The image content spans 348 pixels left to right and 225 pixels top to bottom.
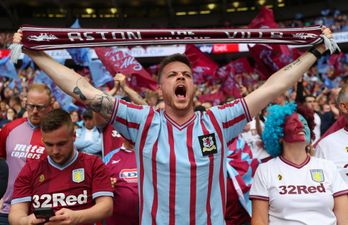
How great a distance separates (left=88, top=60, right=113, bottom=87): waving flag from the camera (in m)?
7.88

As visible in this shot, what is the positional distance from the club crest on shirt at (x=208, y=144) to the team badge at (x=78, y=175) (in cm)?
78

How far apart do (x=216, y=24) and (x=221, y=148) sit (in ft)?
112

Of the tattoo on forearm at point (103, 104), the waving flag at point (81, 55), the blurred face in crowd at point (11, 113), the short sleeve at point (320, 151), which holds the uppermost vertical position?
the waving flag at point (81, 55)

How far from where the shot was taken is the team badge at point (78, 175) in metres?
2.80

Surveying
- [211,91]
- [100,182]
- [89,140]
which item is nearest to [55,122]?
[100,182]

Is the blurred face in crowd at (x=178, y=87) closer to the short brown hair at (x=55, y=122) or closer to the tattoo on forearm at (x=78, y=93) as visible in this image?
the tattoo on forearm at (x=78, y=93)

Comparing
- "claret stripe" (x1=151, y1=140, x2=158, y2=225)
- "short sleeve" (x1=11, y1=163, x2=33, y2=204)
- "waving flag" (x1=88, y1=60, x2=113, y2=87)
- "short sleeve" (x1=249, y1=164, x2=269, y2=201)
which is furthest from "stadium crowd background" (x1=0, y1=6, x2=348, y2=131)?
"claret stripe" (x1=151, y1=140, x2=158, y2=225)

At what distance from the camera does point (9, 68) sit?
8.95m

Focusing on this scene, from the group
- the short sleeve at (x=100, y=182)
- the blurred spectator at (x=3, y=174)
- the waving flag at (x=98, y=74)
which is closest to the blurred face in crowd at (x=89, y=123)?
the waving flag at (x=98, y=74)

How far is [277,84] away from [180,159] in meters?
0.80

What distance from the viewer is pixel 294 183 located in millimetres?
3107

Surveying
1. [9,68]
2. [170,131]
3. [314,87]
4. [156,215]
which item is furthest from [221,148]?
[314,87]

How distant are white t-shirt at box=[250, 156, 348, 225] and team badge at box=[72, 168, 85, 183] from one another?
122 cm

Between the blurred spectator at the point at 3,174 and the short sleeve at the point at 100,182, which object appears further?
the blurred spectator at the point at 3,174
